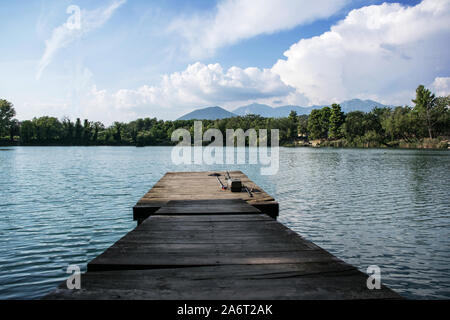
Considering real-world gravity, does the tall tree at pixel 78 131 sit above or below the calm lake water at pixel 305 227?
above

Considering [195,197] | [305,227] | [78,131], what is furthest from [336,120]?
[195,197]

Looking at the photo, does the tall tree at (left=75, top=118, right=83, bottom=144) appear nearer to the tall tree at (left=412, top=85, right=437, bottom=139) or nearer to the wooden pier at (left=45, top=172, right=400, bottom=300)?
the tall tree at (left=412, top=85, right=437, bottom=139)

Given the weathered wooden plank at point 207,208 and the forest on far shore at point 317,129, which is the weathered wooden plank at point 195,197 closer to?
the weathered wooden plank at point 207,208

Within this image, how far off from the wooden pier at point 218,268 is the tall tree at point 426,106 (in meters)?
89.8

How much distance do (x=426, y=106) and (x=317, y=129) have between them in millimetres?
34336

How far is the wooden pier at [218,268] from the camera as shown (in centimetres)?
236

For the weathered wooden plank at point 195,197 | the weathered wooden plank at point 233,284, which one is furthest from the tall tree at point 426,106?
the weathered wooden plank at point 233,284

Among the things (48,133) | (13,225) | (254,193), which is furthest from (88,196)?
(48,133)

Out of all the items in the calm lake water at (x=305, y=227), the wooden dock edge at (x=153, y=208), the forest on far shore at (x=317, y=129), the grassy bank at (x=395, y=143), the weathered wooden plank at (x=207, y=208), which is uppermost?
the forest on far shore at (x=317, y=129)

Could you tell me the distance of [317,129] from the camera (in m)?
109

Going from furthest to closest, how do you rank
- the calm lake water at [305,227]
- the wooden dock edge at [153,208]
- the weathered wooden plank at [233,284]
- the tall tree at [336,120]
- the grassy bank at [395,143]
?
the tall tree at [336,120]
the grassy bank at [395,143]
the wooden dock edge at [153,208]
the calm lake water at [305,227]
the weathered wooden plank at [233,284]

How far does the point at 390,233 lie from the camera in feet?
27.0

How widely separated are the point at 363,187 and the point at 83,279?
16.0m
